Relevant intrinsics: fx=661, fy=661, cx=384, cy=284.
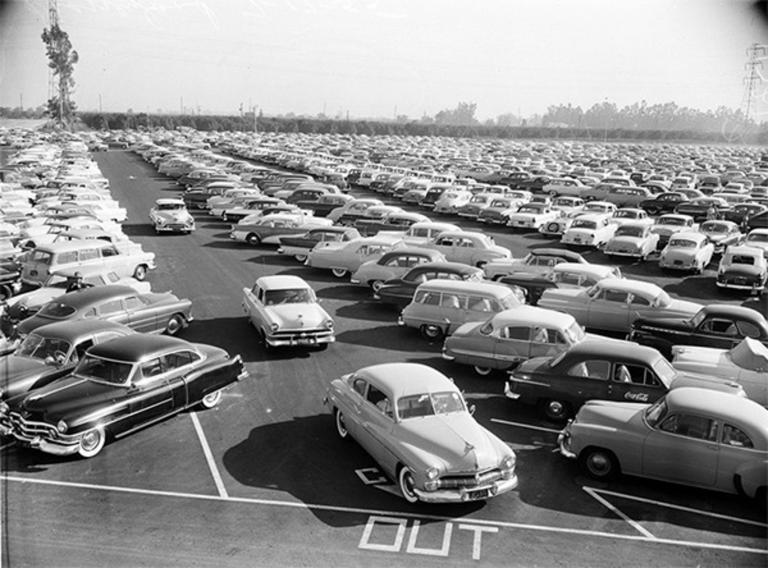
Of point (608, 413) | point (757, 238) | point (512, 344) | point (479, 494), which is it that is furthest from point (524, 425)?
point (757, 238)

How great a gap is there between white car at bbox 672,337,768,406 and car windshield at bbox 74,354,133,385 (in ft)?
33.2

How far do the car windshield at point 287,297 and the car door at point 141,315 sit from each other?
2566mm

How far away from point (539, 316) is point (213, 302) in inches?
385

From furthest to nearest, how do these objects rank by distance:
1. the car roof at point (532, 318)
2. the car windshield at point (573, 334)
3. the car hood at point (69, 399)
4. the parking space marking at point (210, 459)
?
the car roof at point (532, 318), the car windshield at point (573, 334), the car hood at point (69, 399), the parking space marking at point (210, 459)

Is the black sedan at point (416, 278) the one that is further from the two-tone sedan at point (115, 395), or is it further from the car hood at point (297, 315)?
the two-tone sedan at point (115, 395)

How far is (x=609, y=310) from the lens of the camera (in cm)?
1680

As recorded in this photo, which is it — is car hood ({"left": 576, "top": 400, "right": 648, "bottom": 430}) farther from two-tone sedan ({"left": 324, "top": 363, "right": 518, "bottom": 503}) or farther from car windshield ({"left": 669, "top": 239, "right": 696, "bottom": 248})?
car windshield ({"left": 669, "top": 239, "right": 696, "bottom": 248})

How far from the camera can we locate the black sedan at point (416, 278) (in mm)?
18578

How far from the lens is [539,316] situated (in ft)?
46.0

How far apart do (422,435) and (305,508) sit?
192cm

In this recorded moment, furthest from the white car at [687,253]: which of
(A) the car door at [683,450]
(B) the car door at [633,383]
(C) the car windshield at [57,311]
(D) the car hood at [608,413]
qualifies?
(C) the car windshield at [57,311]

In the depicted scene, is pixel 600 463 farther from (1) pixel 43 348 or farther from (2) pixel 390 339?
(1) pixel 43 348

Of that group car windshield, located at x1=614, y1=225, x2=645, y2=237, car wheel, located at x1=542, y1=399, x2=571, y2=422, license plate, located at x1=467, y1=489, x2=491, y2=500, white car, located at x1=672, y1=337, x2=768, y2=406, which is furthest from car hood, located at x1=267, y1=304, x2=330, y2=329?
car windshield, located at x1=614, y1=225, x2=645, y2=237

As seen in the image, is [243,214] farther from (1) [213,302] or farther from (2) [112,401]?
(2) [112,401]
